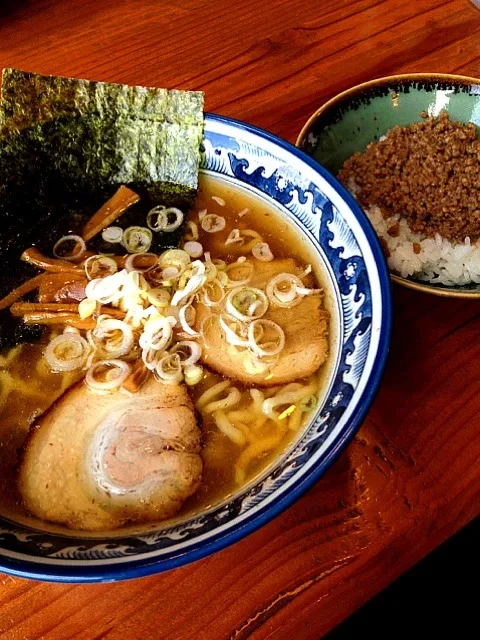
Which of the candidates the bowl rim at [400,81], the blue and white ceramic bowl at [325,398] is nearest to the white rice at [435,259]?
the blue and white ceramic bowl at [325,398]

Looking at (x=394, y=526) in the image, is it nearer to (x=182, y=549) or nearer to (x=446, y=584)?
(x=182, y=549)

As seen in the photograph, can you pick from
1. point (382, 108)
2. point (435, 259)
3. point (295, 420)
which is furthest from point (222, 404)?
point (382, 108)

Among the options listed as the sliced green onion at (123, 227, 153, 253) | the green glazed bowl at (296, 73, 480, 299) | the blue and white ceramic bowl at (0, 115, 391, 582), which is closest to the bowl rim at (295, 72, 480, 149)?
the green glazed bowl at (296, 73, 480, 299)

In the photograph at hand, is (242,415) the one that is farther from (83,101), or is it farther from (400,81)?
(400,81)

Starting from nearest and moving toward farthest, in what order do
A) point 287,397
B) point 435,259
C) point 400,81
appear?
point 287,397 < point 435,259 < point 400,81

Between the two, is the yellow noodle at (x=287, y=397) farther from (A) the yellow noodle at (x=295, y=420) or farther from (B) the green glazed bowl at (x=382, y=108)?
(B) the green glazed bowl at (x=382, y=108)

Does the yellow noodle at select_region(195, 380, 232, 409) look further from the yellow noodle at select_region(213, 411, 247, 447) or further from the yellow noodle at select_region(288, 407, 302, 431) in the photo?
the yellow noodle at select_region(288, 407, 302, 431)
